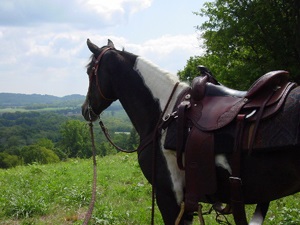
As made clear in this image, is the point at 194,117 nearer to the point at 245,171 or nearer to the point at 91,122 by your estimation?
the point at 245,171

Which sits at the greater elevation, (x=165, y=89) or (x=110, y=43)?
(x=110, y=43)

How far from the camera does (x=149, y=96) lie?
3389 millimetres

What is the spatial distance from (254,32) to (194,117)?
13.1 m

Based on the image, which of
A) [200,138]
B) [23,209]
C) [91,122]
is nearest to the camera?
[200,138]

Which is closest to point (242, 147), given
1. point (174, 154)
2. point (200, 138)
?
point (200, 138)

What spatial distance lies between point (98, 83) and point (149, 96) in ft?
2.57

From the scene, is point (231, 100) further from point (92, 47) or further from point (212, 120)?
point (92, 47)

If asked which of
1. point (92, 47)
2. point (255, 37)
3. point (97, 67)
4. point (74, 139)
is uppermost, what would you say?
point (255, 37)

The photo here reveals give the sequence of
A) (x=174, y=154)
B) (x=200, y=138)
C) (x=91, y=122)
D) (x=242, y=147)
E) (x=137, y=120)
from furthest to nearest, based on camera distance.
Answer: (x=91, y=122), (x=137, y=120), (x=174, y=154), (x=200, y=138), (x=242, y=147)

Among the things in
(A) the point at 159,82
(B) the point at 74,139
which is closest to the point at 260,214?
(A) the point at 159,82

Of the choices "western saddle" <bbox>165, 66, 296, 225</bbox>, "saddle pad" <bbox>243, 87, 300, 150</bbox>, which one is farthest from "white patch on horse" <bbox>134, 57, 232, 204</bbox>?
"saddle pad" <bbox>243, 87, 300, 150</bbox>

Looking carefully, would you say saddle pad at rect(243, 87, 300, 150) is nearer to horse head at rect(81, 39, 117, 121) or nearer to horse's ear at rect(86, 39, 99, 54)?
horse head at rect(81, 39, 117, 121)

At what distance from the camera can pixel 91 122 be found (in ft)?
13.7

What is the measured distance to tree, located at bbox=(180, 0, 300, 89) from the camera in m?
13.8
